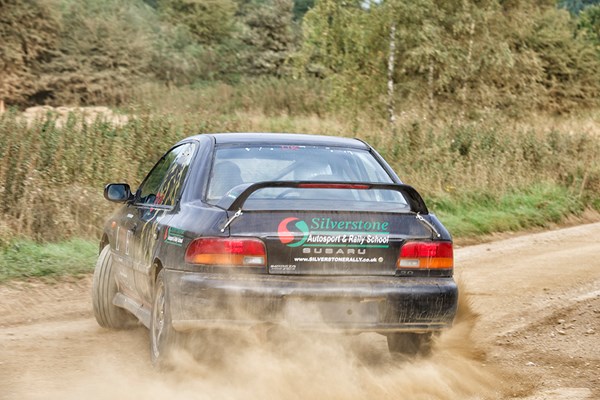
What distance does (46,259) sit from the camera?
10273 millimetres

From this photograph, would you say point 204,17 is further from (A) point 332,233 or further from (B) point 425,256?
(A) point 332,233

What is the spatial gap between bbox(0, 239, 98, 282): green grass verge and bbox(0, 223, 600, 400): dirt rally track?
376mm

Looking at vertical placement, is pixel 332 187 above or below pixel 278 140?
below

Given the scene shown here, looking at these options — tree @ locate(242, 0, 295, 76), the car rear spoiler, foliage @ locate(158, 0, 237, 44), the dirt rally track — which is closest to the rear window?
the car rear spoiler

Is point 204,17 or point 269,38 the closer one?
point 269,38

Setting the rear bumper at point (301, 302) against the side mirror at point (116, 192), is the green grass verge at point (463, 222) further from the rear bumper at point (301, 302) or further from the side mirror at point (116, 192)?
the rear bumper at point (301, 302)

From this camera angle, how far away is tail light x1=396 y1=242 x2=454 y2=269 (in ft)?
18.4

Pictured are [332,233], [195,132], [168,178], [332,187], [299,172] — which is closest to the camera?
[332,233]

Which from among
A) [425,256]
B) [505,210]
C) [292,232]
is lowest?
[505,210]

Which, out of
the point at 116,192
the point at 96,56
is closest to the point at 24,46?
the point at 96,56

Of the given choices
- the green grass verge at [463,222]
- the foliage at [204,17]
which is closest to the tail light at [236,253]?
the green grass verge at [463,222]

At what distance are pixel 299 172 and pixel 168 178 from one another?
1052 mm

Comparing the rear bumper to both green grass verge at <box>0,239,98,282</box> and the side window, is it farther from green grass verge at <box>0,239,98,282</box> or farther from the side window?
A: green grass verge at <box>0,239,98,282</box>

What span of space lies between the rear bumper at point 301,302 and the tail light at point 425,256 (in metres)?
0.11
